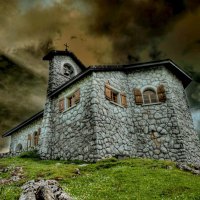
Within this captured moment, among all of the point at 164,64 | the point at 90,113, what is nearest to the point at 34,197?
the point at 90,113

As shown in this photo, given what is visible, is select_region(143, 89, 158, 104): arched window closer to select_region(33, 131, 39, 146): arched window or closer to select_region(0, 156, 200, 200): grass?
select_region(0, 156, 200, 200): grass

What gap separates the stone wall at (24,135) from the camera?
83.3 feet

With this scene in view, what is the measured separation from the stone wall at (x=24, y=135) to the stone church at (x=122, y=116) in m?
5.54

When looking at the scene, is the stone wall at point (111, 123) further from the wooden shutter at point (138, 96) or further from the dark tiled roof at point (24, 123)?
the dark tiled roof at point (24, 123)

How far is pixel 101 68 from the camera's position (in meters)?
18.2

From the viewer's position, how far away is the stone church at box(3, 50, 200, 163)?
16094mm

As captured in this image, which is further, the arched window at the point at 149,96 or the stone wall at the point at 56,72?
the stone wall at the point at 56,72

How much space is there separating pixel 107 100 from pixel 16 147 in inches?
673

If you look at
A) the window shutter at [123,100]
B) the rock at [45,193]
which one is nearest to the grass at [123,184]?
the rock at [45,193]

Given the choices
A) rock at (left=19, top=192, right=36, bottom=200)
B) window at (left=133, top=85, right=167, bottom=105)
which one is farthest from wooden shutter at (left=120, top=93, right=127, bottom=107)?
rock at (left=19, top=192, right=36, bottom=200)

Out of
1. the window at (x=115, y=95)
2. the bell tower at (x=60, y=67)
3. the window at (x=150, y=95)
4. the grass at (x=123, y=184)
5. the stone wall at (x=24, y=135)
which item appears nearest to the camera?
the grass at (x=123, y=184)

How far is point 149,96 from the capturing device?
18766mm

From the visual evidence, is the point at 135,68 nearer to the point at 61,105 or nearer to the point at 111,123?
the point at 111,123

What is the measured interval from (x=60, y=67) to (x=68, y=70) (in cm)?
142
